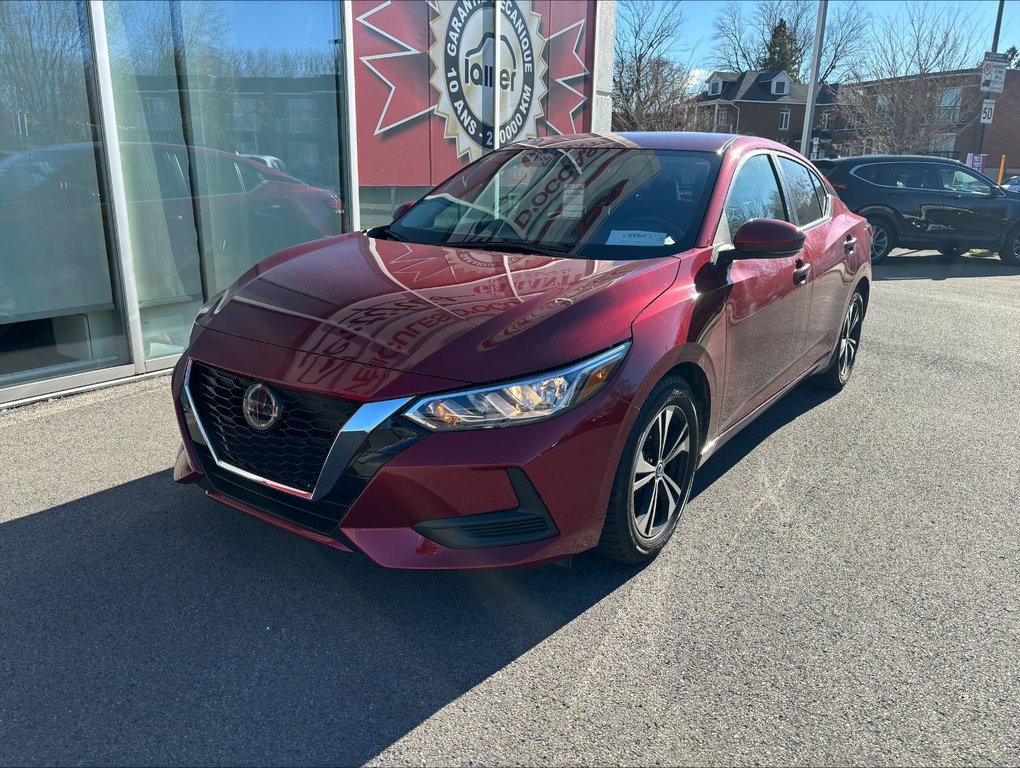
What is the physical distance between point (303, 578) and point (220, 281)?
4032 mm

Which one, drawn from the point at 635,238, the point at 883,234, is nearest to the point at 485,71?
the point at 635,238

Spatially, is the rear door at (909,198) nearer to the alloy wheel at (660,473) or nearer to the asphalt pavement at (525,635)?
the asphalt pavement at (525,635)

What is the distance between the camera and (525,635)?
276cm

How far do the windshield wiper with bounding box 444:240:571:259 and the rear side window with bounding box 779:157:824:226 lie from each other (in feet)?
5.78

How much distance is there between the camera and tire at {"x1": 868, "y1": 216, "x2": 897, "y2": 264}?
42.7 feet

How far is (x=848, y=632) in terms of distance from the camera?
282 centimetres

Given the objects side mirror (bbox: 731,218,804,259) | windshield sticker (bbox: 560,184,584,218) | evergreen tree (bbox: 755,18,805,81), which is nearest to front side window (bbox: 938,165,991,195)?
side mirror (bbox: 731,218,804,259)

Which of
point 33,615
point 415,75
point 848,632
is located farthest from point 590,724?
point 415,75

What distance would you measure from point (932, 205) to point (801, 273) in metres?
10.2

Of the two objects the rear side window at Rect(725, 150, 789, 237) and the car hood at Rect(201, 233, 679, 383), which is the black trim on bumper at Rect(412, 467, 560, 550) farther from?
the rear side window at Rect(725, 150, 789, 237)

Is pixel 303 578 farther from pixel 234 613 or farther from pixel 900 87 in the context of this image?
pixel 900 87

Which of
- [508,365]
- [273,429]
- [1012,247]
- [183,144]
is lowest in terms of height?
[1012,247]

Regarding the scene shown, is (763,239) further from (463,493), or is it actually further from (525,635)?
(525,635)

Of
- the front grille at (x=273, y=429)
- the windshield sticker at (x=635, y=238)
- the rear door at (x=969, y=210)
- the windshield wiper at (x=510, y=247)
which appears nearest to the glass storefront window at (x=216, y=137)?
the windshield wiper at (x=510, y=247)
